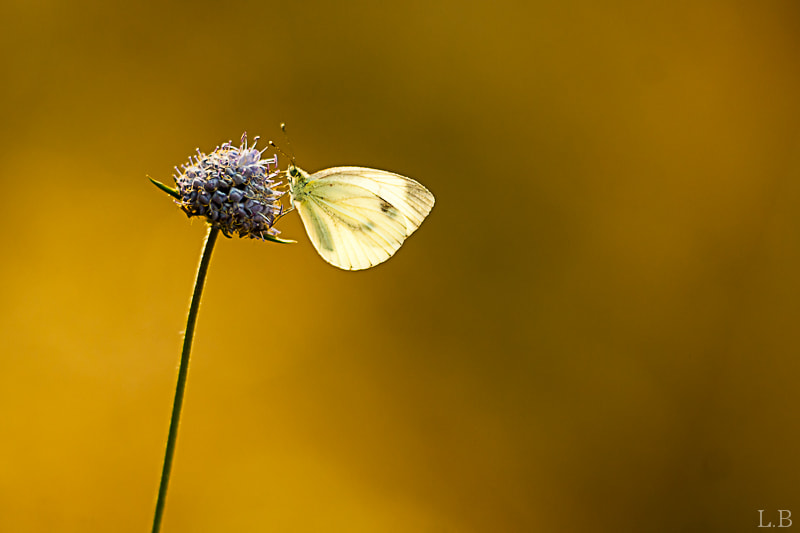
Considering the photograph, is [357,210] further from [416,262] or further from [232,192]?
[416,262]

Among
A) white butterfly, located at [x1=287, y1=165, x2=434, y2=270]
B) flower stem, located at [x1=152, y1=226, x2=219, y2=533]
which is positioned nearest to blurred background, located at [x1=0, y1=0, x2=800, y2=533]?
white butterfly, located at [x1=287, y1=165, x2=434, y2=270]

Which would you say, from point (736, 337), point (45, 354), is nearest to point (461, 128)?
point (736, 337)

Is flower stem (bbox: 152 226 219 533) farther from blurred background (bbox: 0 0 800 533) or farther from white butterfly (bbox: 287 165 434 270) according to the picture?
blurred background (bbox: 0 0 800 533)

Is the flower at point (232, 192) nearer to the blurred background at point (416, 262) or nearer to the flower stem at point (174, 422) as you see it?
the flower stem at point (174, 422)

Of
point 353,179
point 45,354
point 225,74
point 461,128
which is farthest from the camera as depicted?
point 461,128

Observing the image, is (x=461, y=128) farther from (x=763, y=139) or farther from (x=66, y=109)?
(x=66, y=109)

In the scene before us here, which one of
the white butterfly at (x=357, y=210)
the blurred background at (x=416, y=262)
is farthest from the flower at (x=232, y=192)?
the blurred background at (x=416, y=262)

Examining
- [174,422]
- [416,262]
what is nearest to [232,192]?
[174,422]
